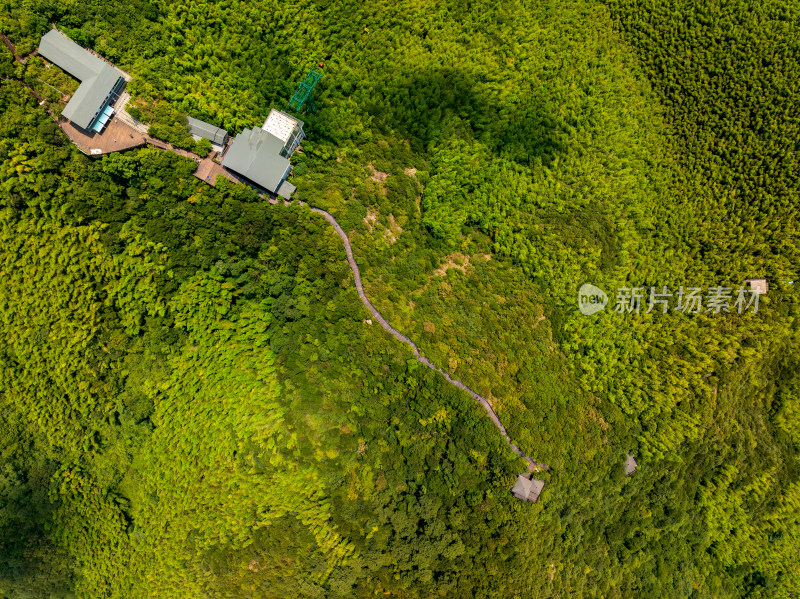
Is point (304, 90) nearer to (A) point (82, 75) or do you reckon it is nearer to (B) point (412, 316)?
(A) point (82, 75)

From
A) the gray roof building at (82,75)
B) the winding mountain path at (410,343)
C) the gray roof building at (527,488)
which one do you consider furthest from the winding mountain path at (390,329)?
the gray roof building at (82,75)

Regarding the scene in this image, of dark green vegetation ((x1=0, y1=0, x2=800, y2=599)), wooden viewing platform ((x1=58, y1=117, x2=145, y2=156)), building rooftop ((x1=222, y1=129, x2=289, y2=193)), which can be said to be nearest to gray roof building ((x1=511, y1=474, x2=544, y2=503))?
dark green vegetation ((x1=0, y1=0, x2=800, y2=599))

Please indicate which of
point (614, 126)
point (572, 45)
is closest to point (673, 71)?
point (614, 126)

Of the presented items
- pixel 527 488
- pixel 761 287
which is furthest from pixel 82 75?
pixel 761 287

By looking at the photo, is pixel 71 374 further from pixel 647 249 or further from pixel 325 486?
pixel 647 249

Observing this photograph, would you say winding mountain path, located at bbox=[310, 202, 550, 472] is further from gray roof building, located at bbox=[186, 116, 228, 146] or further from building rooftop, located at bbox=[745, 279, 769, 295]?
building rooftop, located at bbox=[745, 279, 769, 295]

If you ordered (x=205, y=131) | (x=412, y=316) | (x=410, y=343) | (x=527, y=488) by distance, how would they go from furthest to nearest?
(x=412, y=316)
(x=410, y=343)
(x=527, y=488)
(x=205, y=131)

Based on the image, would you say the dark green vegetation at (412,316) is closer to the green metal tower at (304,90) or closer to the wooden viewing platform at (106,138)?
the green metal tower at (304,90)
